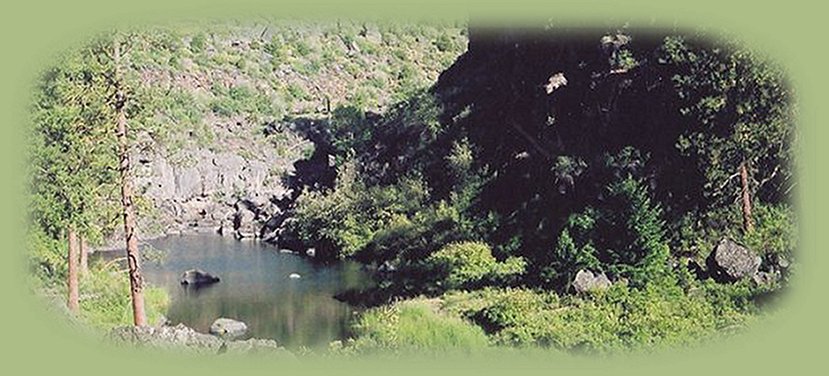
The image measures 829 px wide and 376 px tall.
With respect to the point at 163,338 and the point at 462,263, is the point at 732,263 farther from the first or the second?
the point at 163,338

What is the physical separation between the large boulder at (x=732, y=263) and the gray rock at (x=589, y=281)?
12.9 feet

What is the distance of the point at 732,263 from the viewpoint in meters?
33.3

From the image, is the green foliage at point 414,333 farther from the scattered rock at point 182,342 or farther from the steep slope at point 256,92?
the steep slope at point 256,92

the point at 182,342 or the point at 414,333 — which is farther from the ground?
the point at 182,342

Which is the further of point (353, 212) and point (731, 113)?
point (353, 212)

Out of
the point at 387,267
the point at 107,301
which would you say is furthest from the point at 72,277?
the point at 387,267

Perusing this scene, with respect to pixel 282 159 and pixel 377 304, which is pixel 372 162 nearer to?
pixel 282 159

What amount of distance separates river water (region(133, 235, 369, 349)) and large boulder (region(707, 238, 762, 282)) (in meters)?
13.7

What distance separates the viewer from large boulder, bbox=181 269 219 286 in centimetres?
4706

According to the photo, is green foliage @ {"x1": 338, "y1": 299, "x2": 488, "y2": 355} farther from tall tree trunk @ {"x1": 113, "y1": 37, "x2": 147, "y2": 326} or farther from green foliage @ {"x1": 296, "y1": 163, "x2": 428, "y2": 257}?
green foliage @ {"x1": 296, "y1": 163, "x2": 428, "y2": 257}

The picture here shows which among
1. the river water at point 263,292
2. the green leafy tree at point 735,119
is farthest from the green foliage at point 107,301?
the green leafy tree at point 735,119

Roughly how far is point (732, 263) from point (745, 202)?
405 centimetres

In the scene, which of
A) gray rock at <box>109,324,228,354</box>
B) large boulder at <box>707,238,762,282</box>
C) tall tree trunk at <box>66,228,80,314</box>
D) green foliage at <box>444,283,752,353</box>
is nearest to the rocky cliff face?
green foliage at <box>444,283,752,353</box>

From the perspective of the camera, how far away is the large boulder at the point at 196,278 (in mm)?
47062
